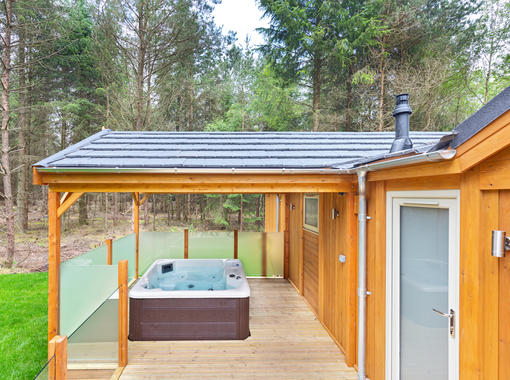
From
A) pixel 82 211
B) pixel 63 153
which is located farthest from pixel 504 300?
pixel 82 211

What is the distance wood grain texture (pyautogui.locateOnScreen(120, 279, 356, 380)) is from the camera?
319 centimetres

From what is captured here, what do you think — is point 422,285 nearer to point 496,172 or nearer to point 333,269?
point 496,172

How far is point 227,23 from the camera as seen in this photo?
11938mm

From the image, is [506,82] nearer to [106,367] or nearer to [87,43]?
[106,367]

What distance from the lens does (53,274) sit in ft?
9.73

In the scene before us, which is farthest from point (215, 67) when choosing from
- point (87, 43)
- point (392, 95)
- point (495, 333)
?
point (495, 333)

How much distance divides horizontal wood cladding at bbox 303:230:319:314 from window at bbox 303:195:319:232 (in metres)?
0.13

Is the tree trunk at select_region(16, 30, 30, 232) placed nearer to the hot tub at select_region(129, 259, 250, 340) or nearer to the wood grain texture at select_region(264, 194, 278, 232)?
the wood grain texture at select_region(264, 194, 278, 232)

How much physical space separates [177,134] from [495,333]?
4.73 meters

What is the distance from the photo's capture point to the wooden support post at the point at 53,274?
115 inches

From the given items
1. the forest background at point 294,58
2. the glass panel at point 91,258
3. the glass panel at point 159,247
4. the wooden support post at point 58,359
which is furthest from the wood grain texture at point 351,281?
the forest background at point 294,58

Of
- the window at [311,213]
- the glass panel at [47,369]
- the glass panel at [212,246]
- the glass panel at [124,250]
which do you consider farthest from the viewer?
the glass panel at [212,246]

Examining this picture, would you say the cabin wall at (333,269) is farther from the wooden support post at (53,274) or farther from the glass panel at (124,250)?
the glass panel at (124,250)

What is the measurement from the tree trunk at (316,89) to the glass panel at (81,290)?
8.27 meters
